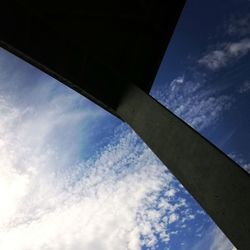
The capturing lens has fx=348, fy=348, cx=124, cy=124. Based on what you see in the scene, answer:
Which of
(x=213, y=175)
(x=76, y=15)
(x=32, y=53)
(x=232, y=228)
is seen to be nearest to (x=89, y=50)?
(x=76, y=15)

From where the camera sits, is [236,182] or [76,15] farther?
[76,15]

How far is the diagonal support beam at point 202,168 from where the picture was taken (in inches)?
130

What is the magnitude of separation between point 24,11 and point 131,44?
1897 millimetres

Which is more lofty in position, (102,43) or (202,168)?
(102,43)

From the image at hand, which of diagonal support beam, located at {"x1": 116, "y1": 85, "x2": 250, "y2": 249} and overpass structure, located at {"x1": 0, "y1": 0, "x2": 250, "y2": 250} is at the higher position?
overpass structure, located at {"x1": 0, "y1": 0, "x2": 250, "y2": 250}

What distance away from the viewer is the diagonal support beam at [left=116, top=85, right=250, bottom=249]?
3291 millimetres

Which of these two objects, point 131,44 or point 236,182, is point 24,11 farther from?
point 236,182

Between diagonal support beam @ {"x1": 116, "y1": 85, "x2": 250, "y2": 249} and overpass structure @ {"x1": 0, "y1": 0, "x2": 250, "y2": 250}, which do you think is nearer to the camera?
diagonal support beam @ {"x1": 116, "y1": 85, "x2": 250, "y2": 249}

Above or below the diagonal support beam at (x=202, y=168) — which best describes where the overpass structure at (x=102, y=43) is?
above

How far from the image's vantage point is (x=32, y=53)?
225 inches

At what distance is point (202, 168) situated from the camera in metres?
3.84

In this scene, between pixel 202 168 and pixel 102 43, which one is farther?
pixel 102 43

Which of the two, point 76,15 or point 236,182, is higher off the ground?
point 76,15

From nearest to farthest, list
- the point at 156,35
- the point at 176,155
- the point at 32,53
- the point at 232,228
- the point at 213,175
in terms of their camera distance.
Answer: the point at 232,228, the point at 213,175, the point at 176,155, the point at 32,53, the point at 156,35
